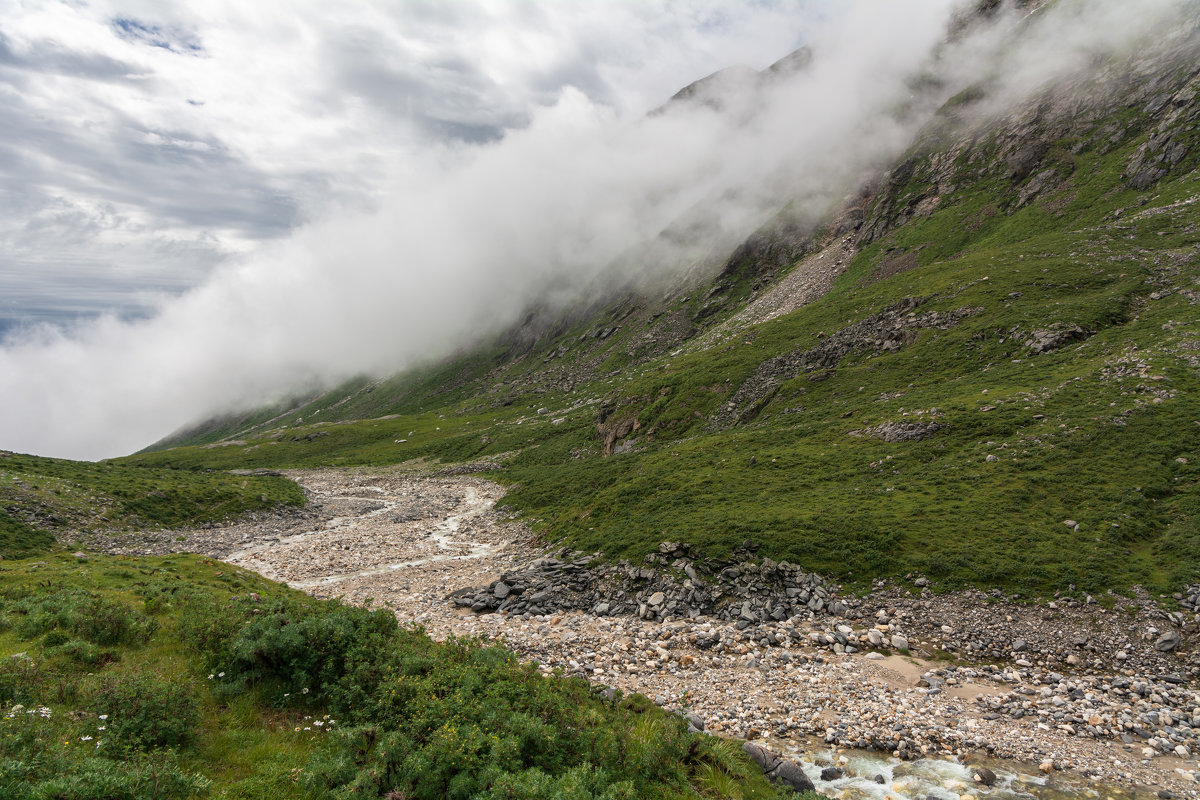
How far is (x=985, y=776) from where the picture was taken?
1416cm

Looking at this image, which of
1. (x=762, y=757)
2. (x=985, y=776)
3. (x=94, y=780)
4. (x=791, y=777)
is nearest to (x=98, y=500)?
(x=94, y=780)

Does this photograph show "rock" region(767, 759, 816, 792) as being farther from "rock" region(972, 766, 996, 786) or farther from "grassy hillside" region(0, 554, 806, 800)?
"rock" region(972, 766, 996, 786)

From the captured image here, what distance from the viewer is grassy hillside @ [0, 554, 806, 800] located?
29.5 ft

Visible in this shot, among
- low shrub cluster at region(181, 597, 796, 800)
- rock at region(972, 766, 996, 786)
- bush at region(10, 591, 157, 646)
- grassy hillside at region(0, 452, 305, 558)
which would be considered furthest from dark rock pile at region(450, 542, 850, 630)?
grassy hillside at region(0, 452, 305, 558)

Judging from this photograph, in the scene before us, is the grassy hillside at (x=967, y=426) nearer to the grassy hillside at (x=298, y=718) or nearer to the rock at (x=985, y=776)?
the rock at (x=985, y=776)

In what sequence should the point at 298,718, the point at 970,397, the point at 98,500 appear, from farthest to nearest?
the point at 98,500, the point at 970,397, the point at 298,718

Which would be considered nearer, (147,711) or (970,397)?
(147,711)

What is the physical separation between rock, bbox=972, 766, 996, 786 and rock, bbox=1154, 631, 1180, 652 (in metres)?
12.4

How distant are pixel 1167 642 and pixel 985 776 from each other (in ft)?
43.4

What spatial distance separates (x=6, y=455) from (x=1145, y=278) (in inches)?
5830

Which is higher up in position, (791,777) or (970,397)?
(970,397)

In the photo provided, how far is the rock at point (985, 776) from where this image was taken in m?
14.1

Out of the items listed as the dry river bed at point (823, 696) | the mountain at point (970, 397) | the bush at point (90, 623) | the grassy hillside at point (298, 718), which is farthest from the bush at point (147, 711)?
the mountain at point (970, 397)

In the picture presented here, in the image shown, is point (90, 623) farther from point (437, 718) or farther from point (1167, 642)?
point (1167, 642)
